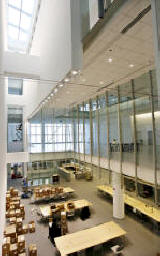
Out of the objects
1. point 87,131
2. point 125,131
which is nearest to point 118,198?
point 125,131

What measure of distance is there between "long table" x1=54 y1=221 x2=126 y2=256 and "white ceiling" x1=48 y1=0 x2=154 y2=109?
592 centimetres

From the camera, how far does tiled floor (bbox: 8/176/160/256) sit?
6406 mm

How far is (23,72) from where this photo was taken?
823cm

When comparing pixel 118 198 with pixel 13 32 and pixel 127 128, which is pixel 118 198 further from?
pixel 13 32

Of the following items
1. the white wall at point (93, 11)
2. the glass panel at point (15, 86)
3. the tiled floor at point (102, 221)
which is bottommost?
the tiled floor at point (102, 221)

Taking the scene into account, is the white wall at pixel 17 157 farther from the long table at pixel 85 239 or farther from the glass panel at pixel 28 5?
the glass panel at pixel 28 5

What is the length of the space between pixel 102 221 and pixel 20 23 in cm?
1325

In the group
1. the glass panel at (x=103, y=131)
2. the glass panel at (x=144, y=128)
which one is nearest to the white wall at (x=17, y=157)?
the glass panel at (x=103, y=131)

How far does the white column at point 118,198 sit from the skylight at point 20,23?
1065 centimetres

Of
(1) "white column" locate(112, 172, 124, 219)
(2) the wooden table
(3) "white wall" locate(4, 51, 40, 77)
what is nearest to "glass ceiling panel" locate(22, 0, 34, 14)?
(3) "white wall" locate(4, 51, 40, 77)

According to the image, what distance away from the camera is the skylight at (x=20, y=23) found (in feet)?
30.6

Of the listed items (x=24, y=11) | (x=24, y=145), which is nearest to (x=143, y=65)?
(x=24, y=11)

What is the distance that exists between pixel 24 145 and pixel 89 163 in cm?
851

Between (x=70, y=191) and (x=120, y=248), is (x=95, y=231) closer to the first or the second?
Result: (x=120, y=248)
